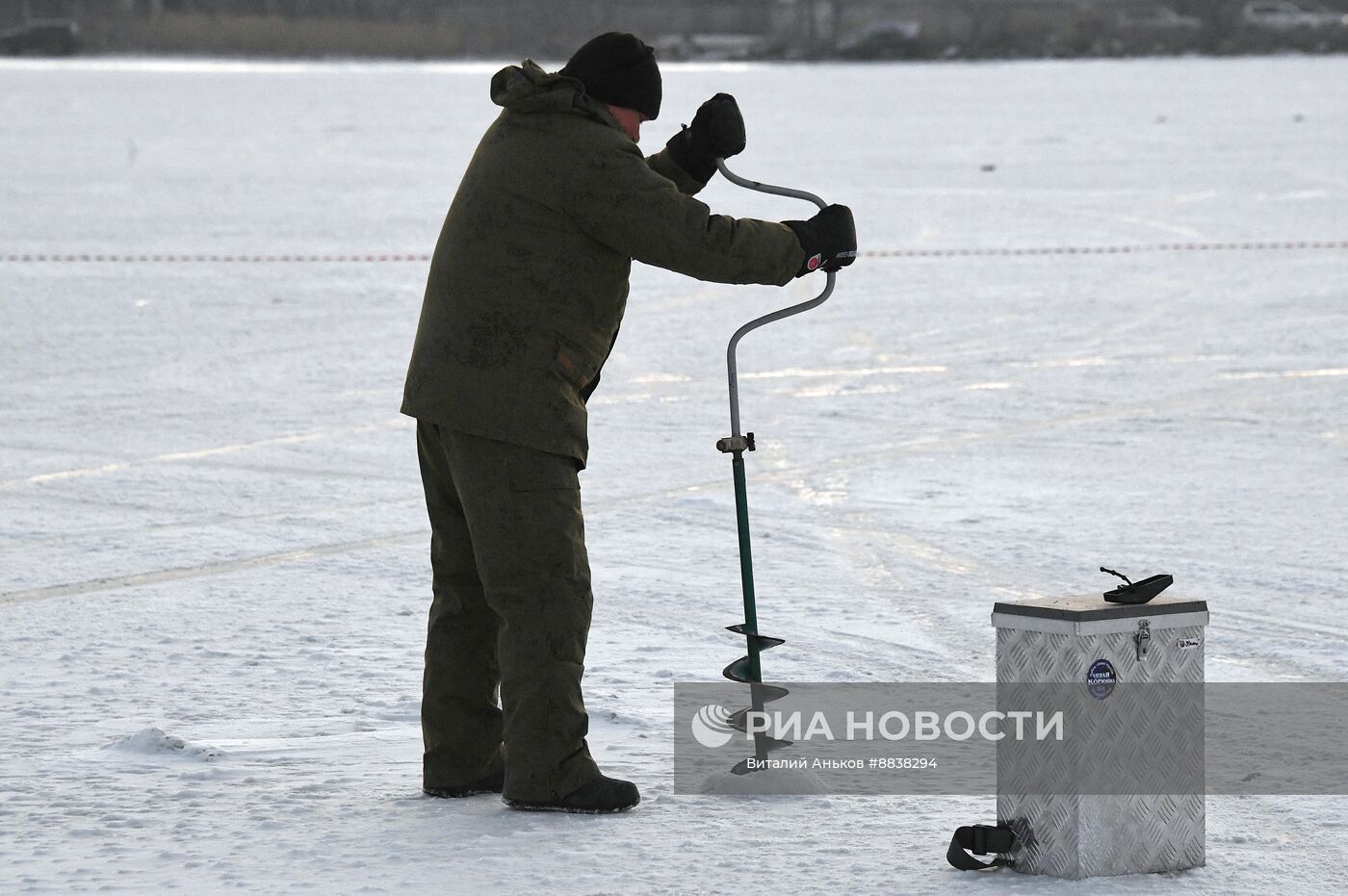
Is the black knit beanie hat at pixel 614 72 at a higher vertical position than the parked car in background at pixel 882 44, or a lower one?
lower

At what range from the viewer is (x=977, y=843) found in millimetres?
3434

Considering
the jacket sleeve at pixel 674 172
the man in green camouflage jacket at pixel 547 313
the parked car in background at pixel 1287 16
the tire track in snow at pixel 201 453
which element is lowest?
the tire track in snow at pixel 201 453

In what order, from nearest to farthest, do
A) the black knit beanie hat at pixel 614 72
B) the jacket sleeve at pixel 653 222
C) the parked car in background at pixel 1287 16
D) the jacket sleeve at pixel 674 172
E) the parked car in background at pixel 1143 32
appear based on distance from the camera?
the jacket sleeve at pixel 653 222, the black knit beanie hat at pixel 614 72, the jacket sleeve at pixel 674 172, the parked car in background at pixel 1143 32, the parked car in background at pixel 1287 16

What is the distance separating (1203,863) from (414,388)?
5.70 ft

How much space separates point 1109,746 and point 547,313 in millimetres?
1324

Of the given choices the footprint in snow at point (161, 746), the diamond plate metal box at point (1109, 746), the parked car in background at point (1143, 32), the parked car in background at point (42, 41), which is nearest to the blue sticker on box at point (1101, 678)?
the diamond plate metal box at point (1109, 746)

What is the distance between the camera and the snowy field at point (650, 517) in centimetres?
369

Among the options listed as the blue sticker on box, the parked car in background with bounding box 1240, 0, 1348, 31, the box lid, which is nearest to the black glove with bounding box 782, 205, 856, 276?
the box lid

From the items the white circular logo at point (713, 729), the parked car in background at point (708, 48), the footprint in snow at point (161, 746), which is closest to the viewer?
the footprint in snow at point (161, 746)

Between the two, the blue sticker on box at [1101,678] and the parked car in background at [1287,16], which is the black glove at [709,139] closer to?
the blue sticker on box at [1101,678]

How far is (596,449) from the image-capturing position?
8.20 metres

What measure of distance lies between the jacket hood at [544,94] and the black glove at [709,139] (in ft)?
0.67

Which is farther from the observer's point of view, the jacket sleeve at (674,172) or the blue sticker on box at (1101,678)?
the jacket sleeve at (674,172)

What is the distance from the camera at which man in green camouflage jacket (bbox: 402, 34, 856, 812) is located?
3691 millimetres
